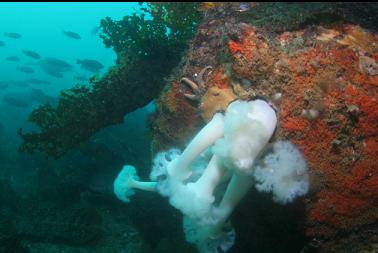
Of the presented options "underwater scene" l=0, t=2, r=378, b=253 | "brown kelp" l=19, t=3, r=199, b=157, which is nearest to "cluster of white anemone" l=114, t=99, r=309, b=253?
"underwater scene" l=0, t=2, r=378, b=253

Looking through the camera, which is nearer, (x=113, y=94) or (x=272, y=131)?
(x=272, y=131)

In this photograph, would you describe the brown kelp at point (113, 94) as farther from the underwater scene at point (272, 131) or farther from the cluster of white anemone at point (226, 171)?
the cluster of white anemone at point (226, 171)

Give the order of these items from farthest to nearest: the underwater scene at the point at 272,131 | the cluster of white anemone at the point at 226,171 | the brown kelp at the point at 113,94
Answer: the brown kelp at the point at 113,94 < the underwater scene at the point at 272,131 < the cluster of white anemone at the point at 226,171

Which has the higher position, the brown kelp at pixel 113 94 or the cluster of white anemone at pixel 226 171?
the cluster of white anemone at pixel 226 171

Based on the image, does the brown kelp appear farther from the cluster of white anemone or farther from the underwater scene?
the cluster of white anemone

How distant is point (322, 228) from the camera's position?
3.47m

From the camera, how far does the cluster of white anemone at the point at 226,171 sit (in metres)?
2.71

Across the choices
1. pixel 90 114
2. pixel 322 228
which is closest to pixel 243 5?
pixel 322 228

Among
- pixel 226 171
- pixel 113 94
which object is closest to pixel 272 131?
pixel 226 171

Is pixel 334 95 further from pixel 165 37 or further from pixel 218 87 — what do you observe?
pixel 165 37

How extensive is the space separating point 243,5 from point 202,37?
608 mm

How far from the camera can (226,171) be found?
3029 mm

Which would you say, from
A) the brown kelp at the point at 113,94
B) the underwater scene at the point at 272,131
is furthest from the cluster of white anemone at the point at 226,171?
the brown kelp at the point at 113,94

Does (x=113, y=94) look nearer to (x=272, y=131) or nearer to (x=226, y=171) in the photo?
(x=226, y=171)
